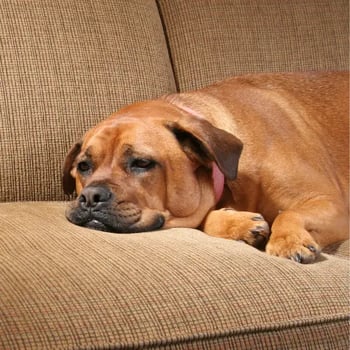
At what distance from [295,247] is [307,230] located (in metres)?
0.24

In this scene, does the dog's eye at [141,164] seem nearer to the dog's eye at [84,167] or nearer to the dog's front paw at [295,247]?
the dog's eye at [84,167]

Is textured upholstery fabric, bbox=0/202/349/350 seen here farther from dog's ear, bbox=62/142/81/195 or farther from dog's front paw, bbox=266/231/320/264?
dog's ear, bbox=62/142/81/195

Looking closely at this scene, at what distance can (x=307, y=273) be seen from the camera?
170cm

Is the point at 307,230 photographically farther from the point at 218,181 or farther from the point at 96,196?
the point at 96,196

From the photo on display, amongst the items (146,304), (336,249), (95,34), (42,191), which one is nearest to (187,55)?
(95,34)

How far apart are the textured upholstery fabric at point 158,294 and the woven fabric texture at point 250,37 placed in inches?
42.0

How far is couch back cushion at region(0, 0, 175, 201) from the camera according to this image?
230 centimetres

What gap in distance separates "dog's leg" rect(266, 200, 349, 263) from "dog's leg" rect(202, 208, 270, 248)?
0.03m

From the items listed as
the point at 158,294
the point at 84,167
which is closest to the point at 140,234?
the point at 84,167

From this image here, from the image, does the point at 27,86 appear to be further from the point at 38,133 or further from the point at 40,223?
the point at 40,223

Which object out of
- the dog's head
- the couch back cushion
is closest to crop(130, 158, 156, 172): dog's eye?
the dog's head

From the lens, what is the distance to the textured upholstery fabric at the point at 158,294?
1371mm

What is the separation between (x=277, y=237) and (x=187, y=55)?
1015mm

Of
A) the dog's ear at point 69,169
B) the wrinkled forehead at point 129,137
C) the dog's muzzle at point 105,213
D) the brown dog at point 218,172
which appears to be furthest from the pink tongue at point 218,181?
the dog's ear at point 69,169
